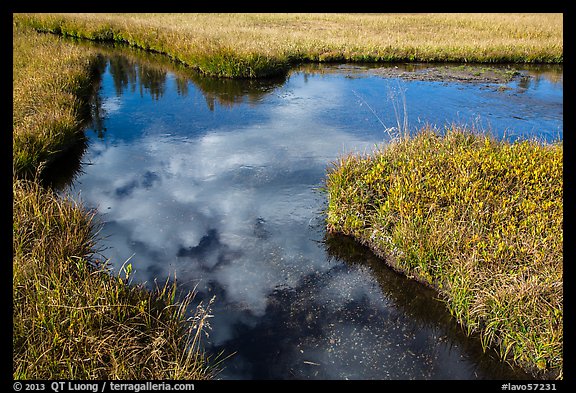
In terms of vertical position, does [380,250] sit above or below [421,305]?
above

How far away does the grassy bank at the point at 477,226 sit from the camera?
561 cm

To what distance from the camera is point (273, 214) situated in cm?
930

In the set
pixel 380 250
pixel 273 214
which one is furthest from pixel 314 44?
pixel 380 250

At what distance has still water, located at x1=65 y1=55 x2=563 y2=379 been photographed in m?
5.83

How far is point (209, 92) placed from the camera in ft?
61.3

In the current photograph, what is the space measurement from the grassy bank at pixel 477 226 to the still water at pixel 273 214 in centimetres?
37

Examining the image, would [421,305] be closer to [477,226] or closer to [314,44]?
[477,226]

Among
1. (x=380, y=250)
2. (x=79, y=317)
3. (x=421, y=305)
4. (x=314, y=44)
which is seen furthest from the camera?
(x=314, y=44)

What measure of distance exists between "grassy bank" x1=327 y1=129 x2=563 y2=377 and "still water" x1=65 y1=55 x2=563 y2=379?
0.37 meters

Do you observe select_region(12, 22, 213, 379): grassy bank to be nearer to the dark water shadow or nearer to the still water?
the still water

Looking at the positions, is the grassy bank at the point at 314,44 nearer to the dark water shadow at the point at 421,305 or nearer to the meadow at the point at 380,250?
the meadow at the point at 380,250

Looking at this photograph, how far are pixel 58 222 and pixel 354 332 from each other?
17.3 ft

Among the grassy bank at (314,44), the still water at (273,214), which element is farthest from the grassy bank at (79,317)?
the grassy bank at (314,44)

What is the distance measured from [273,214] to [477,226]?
4.08 metres
